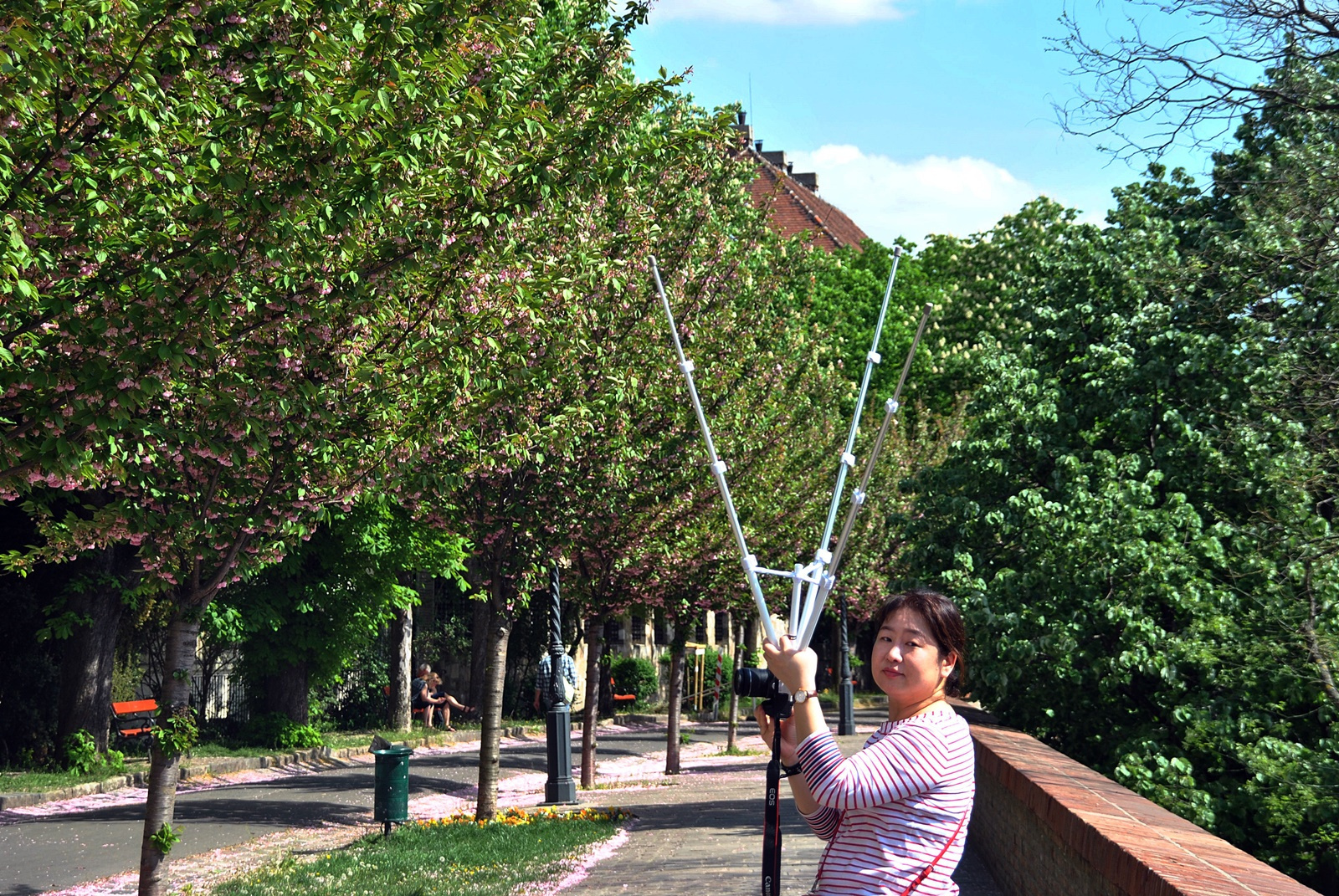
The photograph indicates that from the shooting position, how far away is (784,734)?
3.28m

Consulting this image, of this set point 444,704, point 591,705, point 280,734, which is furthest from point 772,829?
point 444,704

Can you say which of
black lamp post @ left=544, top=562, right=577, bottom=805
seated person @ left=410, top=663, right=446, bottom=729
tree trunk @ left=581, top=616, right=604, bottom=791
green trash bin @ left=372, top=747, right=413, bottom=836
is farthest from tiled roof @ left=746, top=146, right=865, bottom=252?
green trash bin @ left=372, top=747, right=413, bottom=836

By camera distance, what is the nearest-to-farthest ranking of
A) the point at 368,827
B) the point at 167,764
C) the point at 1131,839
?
the point at 1131,839 < the point at 167,764 < the point at 368,827

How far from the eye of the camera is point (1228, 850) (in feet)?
18.0

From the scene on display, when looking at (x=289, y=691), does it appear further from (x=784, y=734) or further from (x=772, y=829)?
(x=784, y=734)

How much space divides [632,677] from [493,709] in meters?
25.6

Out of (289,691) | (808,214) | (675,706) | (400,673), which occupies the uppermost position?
(808,214)

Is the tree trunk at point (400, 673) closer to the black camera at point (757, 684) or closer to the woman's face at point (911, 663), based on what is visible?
the black camera at point (757, 684)

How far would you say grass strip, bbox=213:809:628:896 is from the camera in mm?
10180

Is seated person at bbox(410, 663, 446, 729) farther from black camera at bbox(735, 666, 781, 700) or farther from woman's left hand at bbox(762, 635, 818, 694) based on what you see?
woman's left hand at bbox(762, 635, 818, 694)

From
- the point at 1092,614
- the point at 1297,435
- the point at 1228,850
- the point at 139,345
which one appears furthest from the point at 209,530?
the point at 1297,435

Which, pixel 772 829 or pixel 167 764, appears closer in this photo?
pixel 772 829

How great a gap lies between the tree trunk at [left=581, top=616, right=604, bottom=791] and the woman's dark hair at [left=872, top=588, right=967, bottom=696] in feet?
56.4

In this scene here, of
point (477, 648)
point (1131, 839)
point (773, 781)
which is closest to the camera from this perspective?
point (773, 781)
